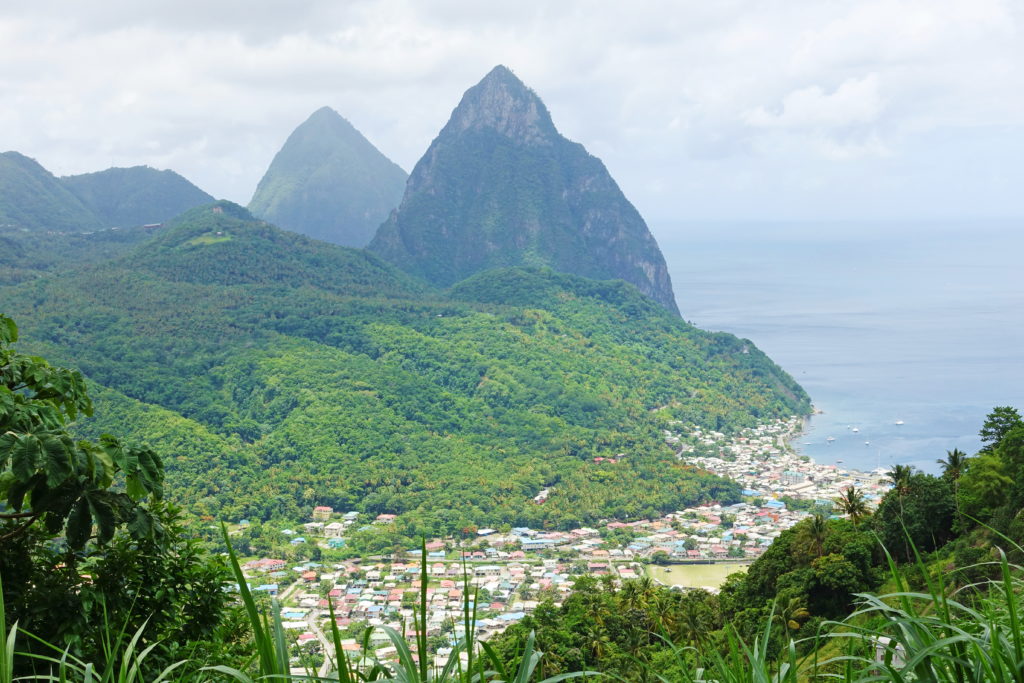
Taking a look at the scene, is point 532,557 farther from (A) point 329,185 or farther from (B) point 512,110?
(A) point 329,185

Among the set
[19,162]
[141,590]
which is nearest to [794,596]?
[141,590]

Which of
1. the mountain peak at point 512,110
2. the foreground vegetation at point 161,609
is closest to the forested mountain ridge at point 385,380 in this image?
the foreground vegetation at point 161,609

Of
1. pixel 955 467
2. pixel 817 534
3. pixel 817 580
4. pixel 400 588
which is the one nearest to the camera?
pixel 817 580

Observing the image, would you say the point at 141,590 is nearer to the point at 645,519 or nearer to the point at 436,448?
the point at 645,519

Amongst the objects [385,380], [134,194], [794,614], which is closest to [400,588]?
[794,614]

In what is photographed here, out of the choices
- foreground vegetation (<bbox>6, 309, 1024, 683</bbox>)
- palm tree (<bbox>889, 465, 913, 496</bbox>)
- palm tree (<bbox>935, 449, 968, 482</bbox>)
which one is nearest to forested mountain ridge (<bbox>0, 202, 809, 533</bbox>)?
palm tree (<bbox>889, 465, 913, 496</bbox>)

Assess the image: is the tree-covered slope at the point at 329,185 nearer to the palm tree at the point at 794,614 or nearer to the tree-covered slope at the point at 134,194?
the tree-covered slope at the point at 134,194
